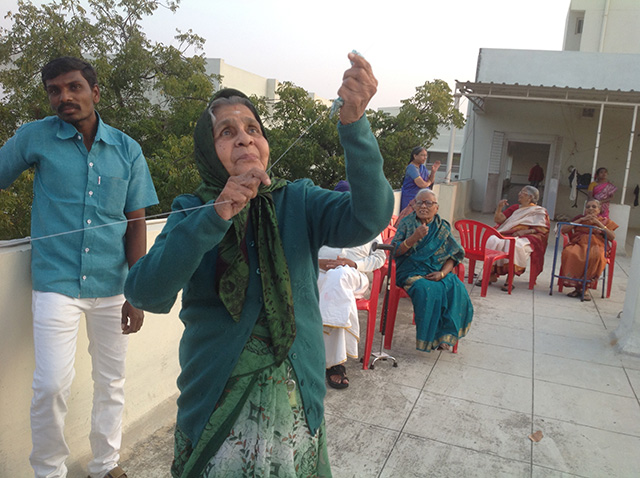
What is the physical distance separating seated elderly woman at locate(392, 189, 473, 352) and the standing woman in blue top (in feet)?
9.11

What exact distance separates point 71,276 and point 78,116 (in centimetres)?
71

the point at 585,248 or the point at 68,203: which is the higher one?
the point at 68,203

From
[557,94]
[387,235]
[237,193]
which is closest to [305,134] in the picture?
[387,235]

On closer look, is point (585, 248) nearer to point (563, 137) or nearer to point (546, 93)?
point (546, 93)

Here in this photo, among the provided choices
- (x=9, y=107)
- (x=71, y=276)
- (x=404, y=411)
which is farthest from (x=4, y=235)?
(x=404, y=411)

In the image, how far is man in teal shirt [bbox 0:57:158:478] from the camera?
2227 millimetres

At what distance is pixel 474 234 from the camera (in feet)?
23.1

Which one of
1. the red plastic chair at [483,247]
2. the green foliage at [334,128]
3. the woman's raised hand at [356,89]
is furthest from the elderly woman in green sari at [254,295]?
the green foliage at [334,128]

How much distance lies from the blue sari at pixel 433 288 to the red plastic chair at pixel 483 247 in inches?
82.2

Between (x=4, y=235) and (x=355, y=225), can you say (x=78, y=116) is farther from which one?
(x=4, y=235)

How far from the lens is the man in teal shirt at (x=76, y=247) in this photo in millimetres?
2227

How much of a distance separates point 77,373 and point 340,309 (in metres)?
1.92

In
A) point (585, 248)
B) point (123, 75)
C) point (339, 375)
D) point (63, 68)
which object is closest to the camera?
point (63, 68)

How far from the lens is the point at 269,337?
56.8 inches
